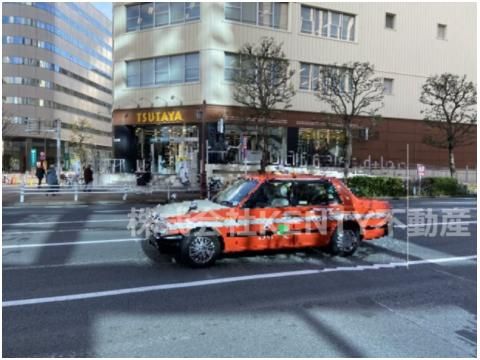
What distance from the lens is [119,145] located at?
3097cm

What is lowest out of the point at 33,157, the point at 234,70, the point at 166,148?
the point at 166,148

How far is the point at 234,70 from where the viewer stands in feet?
94.3

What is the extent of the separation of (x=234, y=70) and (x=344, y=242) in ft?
72.2

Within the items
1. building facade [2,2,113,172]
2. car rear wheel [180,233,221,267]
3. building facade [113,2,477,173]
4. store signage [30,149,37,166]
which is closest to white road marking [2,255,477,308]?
car rear wheel [180,233,221,267]

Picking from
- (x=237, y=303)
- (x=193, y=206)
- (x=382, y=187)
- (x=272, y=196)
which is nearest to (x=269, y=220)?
(x=272, y=196)

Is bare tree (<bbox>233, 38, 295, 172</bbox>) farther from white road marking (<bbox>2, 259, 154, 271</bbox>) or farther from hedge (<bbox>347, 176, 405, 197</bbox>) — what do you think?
white road marking (<bbox>2, 259, 154, 271</bbox>)

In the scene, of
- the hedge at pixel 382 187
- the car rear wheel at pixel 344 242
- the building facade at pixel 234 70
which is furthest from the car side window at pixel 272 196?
the building facade at pixel 234 70

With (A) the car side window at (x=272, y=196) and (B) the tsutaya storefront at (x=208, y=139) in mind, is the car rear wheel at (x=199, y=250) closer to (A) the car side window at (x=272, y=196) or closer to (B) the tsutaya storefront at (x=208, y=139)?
(A) the car side window at (x=272, y=196)

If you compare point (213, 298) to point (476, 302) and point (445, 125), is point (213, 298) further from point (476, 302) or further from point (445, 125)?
point (445, 125)

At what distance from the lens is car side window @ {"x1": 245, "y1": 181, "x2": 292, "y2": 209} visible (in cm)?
787

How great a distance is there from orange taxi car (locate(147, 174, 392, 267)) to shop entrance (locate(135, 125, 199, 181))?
21100 mm

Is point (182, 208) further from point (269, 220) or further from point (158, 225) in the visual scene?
point (269, 220)

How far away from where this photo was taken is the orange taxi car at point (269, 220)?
24.1 feet

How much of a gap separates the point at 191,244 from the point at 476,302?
13.7ft
